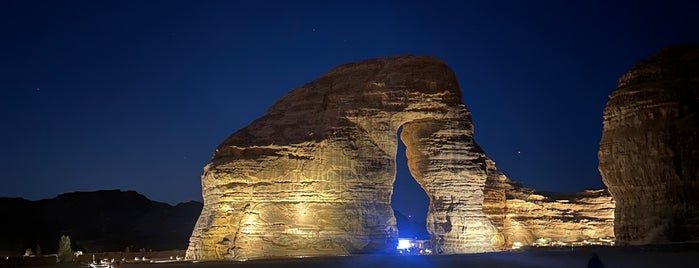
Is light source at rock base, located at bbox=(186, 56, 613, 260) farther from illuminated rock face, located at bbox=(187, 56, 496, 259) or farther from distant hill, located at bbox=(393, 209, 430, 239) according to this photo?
distant hill, located at bbox=(393, 209, 430, 239)

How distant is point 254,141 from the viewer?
35781mm

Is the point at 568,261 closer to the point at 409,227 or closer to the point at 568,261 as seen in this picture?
the point at 568,261

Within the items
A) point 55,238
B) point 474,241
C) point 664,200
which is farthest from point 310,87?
point 55,238

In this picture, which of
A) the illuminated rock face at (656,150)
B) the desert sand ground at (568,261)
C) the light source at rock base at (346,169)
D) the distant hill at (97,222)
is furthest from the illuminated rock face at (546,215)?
the distant hill at (97,222)

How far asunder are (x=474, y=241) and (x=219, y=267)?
53.1ft

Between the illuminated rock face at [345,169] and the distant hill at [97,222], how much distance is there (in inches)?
1838

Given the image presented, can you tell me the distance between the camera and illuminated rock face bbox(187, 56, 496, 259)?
3353 cm

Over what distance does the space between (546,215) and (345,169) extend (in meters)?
21.5

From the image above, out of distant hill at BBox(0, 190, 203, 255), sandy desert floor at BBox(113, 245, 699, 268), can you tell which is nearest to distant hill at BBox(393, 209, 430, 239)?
distant hill at BBox(0, 190, 203, 255)

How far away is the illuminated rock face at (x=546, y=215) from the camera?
48250 millimetres

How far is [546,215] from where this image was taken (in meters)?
49.8

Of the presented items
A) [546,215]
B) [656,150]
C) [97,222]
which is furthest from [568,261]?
[97,222]

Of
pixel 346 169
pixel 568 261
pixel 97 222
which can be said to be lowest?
pixel 568 261

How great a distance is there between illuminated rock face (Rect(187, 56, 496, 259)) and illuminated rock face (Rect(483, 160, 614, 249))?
39.3 ft
